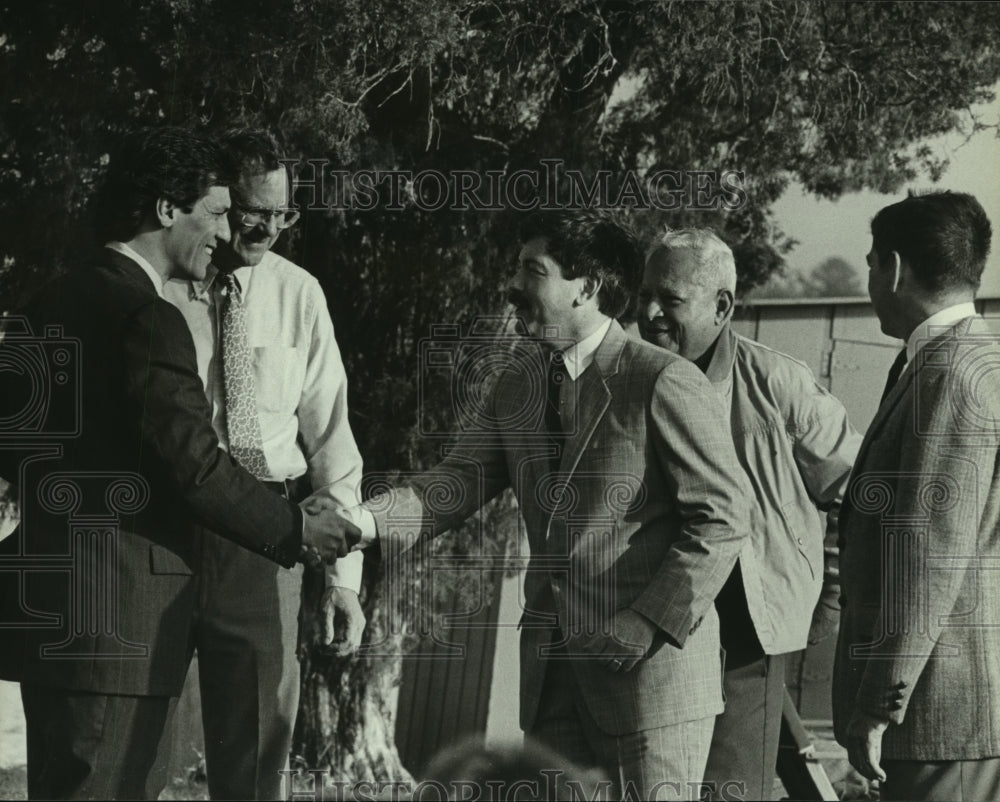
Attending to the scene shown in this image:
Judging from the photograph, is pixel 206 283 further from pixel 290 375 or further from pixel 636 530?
pixel 636 530

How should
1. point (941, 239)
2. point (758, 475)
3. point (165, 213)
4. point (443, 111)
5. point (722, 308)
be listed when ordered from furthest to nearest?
1. point (443, 111)
2. point (722, 308)
3. point (758, 475)
4. point (165, 213)
5. point (941, 239)

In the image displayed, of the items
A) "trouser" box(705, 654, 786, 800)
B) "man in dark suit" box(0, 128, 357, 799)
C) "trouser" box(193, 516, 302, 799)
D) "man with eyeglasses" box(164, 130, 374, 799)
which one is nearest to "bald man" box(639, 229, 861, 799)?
"trouser" box(705, 654, 786, 800)

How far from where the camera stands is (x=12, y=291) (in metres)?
4.13

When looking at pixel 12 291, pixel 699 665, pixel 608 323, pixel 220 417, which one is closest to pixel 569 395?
pixel 608 323

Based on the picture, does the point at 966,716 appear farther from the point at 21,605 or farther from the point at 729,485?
the point at 21,605

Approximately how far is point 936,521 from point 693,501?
1.67ft

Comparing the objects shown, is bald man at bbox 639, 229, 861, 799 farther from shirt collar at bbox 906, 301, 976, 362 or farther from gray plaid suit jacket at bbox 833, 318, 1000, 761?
Result: shirt collar at bbox 906, 301, 976, 362

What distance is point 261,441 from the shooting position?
11.7ft

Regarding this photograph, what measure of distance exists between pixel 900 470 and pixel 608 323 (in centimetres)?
76

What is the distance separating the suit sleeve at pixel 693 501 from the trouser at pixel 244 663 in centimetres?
93

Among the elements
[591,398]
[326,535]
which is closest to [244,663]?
[326,535]

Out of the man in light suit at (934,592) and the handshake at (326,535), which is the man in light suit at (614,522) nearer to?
the man in light suit at (934,592)

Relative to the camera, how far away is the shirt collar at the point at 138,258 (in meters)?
3.21

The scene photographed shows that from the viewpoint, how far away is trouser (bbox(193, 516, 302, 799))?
10.9ft
